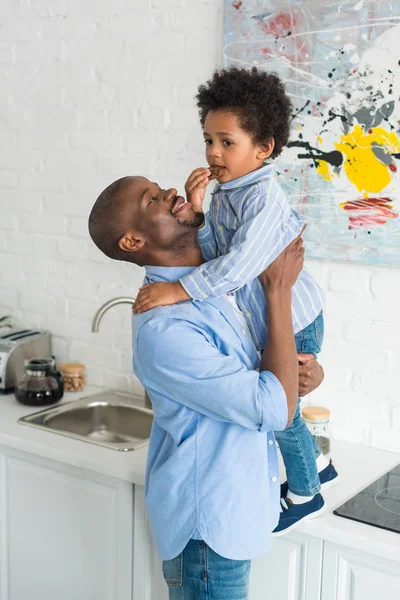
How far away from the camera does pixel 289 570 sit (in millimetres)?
1781

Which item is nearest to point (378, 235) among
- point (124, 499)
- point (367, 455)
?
point (367, 455)

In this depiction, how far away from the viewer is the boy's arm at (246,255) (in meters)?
1.51

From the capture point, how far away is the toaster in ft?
8.65

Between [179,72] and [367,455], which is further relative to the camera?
[179,72]

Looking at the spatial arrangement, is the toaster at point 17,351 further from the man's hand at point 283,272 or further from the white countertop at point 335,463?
the man's hand at point 283,272

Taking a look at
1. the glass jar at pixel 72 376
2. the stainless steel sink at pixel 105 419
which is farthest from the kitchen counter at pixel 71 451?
the glass jar at pixel 72 376

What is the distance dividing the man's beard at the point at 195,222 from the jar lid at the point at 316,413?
75cm

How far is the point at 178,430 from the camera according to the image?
1545 mm

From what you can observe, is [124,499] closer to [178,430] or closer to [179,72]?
[178,430]

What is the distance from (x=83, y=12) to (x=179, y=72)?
44 cm

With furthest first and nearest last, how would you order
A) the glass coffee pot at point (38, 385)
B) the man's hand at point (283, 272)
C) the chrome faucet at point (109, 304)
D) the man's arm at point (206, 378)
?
the glass coffee pot at point (38, 385) → the chrome faucet at point (109, 304) → the man's hand at point (283, 272) → the man's arm at point (206, 378)

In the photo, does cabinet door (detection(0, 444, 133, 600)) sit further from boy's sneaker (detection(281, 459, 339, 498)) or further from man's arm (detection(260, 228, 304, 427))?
man's arm (detection(260, 228, 304, 427))

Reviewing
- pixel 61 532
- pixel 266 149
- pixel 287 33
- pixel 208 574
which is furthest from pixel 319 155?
pixel 61 532

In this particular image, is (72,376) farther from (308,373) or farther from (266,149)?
(266,149)
